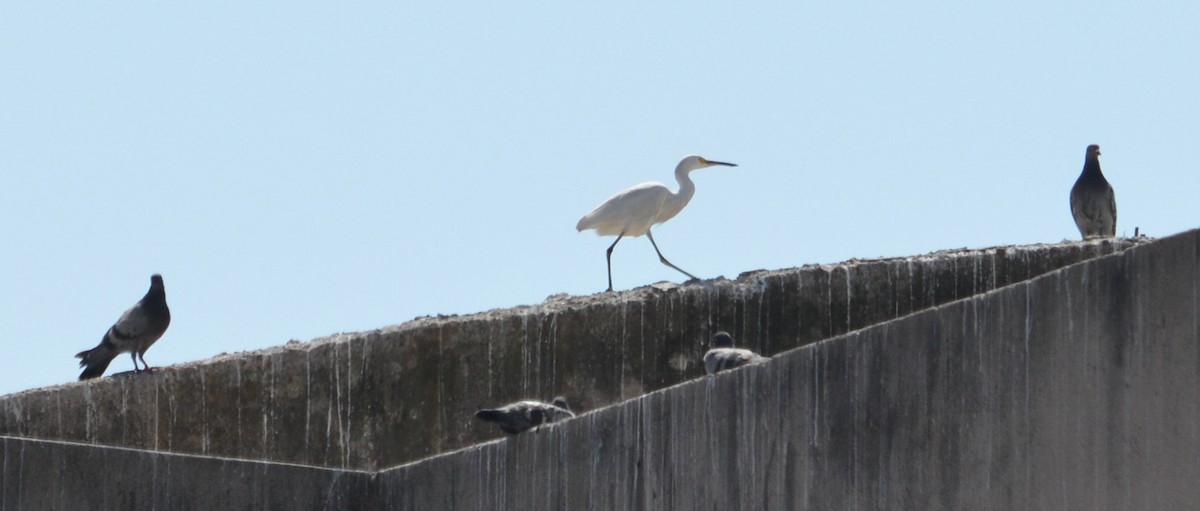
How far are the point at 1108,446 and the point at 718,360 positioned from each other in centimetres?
334

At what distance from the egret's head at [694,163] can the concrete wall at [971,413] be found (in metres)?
7.88

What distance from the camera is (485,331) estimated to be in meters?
13.8

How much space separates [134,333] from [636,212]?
4785 mm

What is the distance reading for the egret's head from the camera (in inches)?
689

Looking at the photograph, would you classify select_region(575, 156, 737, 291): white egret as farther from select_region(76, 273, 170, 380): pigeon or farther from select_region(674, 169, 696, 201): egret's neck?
select_region(76, 273, 170, 380): pigeon

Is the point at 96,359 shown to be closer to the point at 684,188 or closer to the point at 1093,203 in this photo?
the point at 684,188

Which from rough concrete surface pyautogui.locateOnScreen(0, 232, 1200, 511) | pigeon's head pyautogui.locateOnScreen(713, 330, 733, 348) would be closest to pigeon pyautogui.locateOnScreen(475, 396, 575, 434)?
rough concrete surface pyautogui.locateOnScreen(0, 232, 1200, 511)

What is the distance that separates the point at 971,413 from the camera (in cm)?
870

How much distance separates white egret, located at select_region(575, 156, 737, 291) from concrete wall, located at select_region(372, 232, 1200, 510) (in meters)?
7.11

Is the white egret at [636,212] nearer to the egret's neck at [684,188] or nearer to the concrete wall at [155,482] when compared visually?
the egret's neck at [684,188]

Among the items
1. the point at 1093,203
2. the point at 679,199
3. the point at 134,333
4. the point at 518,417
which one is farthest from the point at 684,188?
the point at 518,417

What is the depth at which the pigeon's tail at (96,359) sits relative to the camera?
1397 cm

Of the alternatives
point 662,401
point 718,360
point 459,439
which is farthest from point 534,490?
point 459,439

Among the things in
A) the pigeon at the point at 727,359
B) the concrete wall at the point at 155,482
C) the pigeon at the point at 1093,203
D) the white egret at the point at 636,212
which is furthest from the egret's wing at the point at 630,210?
the concrete wall at the point at 155,482
